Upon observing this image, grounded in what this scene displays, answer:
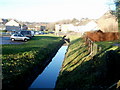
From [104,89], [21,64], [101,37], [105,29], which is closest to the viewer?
[104,89]

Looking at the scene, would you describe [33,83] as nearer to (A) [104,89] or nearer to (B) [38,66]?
(B) [38,66]

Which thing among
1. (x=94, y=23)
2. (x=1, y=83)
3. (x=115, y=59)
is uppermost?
(x=94, y=23)

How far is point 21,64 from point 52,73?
3.56 meters

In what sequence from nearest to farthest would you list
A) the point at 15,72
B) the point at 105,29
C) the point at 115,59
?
the point at 115,59 < the point at 15,72 < the point at 105,29

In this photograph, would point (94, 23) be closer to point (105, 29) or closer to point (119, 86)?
point (105, 29)

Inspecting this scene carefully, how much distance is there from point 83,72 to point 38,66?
7.56 meters

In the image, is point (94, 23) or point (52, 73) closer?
point (52, 73)

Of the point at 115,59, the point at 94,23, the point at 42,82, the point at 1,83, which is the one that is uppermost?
the point at 94,23

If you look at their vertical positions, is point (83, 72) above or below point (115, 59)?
below

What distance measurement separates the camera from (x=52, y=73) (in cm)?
1853

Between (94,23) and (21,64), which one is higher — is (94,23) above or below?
above

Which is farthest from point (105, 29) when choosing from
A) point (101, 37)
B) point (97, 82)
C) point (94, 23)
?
point (97, 82)

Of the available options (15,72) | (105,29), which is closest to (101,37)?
(105,29)

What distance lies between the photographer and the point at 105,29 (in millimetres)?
44969
